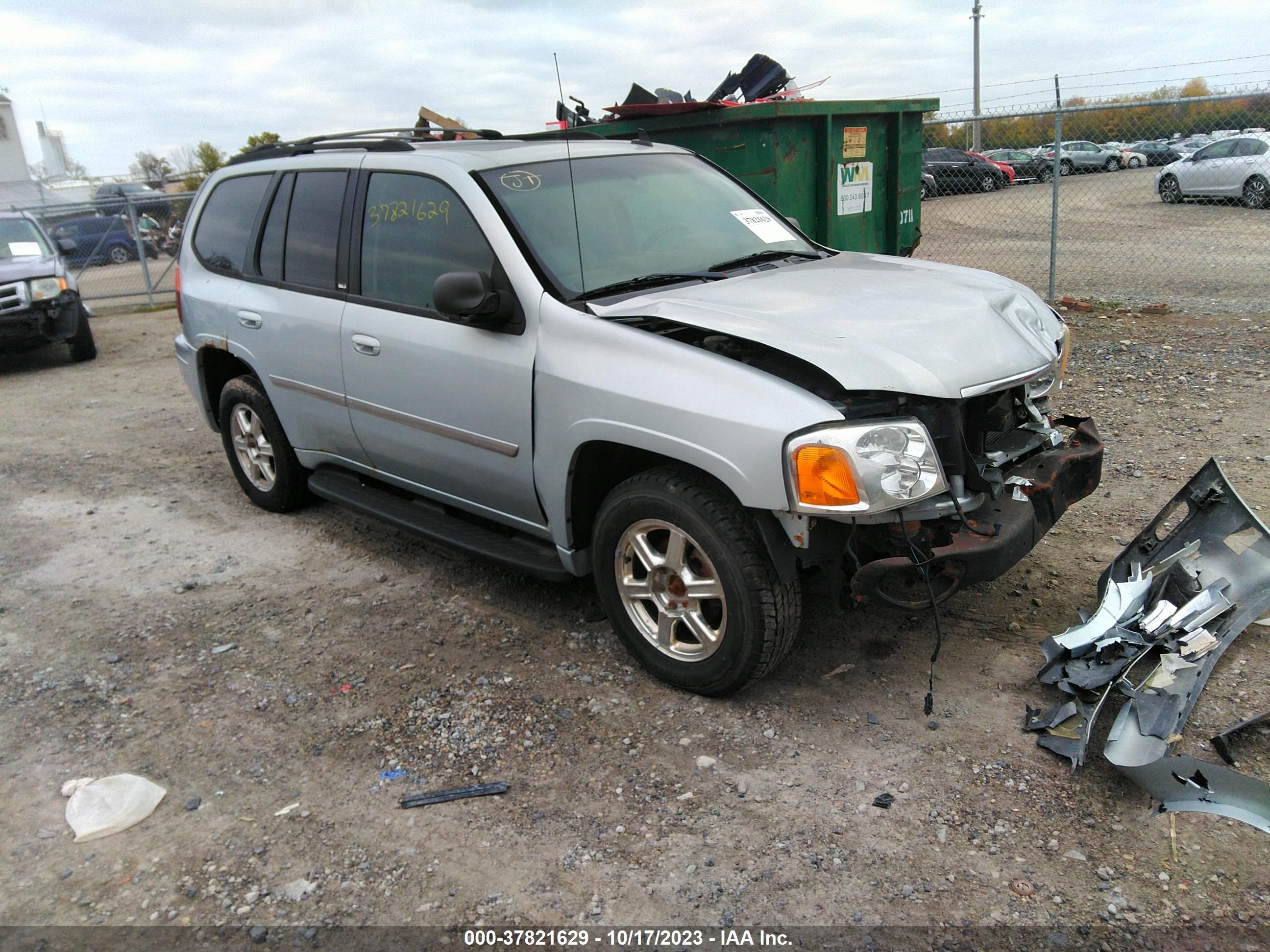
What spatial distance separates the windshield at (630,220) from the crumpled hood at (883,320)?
243 millimetres

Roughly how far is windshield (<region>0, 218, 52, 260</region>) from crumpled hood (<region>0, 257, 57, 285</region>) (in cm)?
11

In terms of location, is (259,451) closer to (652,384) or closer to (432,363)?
(432,363)

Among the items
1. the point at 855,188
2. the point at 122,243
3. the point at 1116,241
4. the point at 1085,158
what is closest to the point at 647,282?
the point at 855,188

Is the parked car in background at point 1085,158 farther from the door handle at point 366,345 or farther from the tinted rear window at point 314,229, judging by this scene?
the door handle at point 366,345

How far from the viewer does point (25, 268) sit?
398 inches

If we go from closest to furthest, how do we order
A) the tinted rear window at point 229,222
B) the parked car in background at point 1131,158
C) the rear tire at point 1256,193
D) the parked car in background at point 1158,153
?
the tinted rear window at point 229,222 → the rear tire at point 1256,193 → the parked car in background at point 1158,153 → the parked car in background at point 1131,158

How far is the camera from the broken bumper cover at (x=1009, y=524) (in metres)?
3.06

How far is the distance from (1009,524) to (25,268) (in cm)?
1051

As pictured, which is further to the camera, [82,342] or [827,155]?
[82,342]

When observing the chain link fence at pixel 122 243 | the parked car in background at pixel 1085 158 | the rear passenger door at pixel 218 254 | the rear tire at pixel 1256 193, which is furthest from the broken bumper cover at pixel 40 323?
the rear tire at pixel 1256 193

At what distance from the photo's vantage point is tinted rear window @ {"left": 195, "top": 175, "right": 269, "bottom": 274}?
5109 mm

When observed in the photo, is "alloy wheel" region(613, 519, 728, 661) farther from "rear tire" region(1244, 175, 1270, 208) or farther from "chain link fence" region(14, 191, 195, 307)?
"rear tire" region(1244, 175, 1270, 208)

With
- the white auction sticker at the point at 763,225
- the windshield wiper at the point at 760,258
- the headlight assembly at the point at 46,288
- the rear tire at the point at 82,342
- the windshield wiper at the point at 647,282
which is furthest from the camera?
the rear tire at the point at 82,342

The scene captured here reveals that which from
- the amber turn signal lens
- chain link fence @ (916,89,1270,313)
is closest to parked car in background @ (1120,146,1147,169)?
chain link fence @ (916,89,1270,313)
